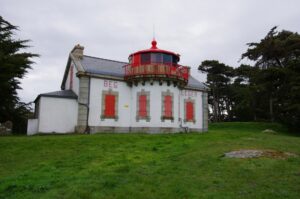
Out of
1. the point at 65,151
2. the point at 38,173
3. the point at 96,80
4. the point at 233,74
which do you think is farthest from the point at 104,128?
the point at 233,74

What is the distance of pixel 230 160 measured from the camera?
1140cm

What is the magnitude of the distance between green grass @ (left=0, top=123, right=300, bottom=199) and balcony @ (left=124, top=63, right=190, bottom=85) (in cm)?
978

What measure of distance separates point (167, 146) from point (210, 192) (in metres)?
7.65

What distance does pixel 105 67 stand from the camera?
26.8 meters

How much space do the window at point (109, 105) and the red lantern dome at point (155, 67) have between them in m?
1.63

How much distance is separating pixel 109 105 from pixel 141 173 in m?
14.8

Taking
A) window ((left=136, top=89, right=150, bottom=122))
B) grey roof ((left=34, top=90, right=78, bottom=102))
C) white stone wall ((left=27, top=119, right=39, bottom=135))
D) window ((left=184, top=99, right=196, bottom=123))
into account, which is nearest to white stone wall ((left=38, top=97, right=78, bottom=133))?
grey roof ((left=34, top=90, right=78, bottom=102))

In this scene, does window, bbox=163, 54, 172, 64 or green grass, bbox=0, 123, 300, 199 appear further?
window, bbox=163, 54, 172, 64

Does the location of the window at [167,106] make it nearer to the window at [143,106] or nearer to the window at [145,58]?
the window at [143,106]

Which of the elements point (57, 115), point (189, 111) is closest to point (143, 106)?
point (189, 111)

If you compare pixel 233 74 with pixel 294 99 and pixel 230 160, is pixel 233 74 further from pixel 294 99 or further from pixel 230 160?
pixel 230 160

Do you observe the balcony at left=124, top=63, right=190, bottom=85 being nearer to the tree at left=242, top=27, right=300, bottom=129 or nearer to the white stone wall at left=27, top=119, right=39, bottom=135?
the white stone wall at left=27, top=119, right=39, bottom=135

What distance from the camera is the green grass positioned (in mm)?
8367

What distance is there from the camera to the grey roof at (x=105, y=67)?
25172 millimetres
